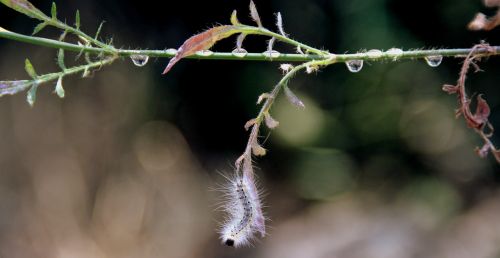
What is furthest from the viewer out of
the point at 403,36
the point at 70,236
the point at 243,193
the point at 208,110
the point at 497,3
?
the point at 208,110

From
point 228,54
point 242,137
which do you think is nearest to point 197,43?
point 228,54

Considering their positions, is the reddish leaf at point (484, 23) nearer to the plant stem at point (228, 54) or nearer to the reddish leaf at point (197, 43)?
the plant stem at point (228, 54)

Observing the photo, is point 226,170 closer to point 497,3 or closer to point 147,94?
point 147,94

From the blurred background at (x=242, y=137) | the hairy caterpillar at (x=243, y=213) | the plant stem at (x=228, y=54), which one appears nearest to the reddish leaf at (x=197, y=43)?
the plant stem at (x=228, y=54)

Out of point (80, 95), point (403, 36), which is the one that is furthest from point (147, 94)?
point (403, 36)

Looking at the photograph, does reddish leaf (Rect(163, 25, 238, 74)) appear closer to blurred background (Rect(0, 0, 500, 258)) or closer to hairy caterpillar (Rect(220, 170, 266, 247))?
hairy caterpillar (Rect(220, 170, 266, 247))

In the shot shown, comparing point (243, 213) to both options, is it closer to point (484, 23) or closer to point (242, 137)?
point (484, 23)
